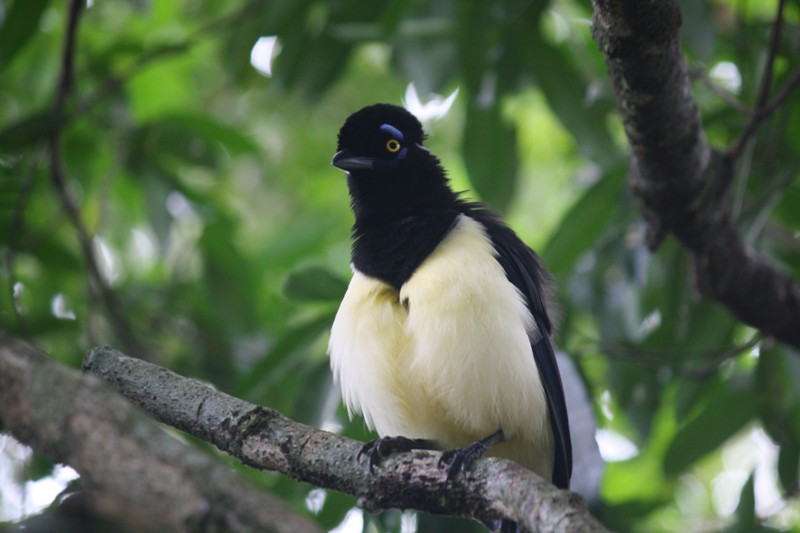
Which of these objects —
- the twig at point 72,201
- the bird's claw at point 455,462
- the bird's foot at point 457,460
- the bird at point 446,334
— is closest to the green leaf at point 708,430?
the bird at point 446,334

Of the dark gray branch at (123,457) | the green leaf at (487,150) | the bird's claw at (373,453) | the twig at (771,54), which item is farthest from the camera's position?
the green leaf at (487,150)

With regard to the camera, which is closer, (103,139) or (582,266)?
(582,266)

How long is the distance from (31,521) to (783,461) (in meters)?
4.93

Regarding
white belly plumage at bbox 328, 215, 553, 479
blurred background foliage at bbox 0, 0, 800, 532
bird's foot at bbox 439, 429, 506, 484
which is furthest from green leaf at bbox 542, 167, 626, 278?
bird's foot at bbox 439, 429, 506, 484

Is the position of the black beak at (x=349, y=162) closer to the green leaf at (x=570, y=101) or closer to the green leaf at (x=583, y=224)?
the green leaf at (x=583, y=224)

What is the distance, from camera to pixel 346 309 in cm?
452

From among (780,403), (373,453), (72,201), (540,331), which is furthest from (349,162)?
(780,403)

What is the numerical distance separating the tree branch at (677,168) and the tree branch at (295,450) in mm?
1772

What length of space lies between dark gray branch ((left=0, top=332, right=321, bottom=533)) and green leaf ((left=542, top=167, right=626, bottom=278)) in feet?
11.9

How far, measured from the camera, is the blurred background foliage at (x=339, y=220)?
5547 mm

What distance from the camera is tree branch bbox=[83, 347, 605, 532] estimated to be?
10.4 ft

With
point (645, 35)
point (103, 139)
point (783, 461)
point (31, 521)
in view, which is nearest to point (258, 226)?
point (103, 139)

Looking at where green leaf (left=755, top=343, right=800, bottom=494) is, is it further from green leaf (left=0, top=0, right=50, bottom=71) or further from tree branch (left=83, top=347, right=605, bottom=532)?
green leaf (left=0, top=0, right=50, bottom=71)

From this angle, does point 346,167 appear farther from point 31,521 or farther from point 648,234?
point 31,521
